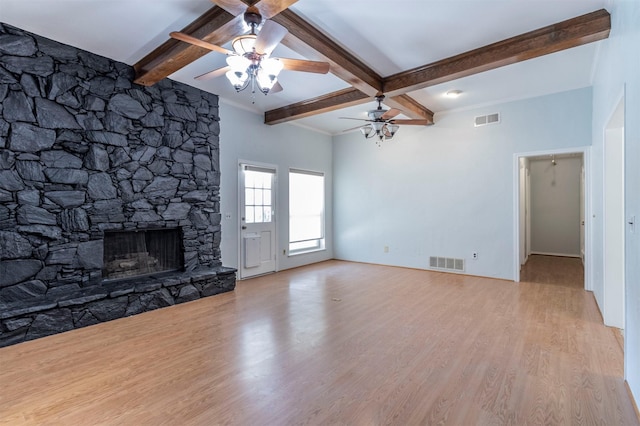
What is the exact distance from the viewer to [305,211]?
7160 mm

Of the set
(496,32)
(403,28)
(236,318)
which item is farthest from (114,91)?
(496,32)

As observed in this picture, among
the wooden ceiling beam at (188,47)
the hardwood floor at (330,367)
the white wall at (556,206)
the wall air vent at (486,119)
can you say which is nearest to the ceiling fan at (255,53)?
the wooden ceiling beam at (188,47)

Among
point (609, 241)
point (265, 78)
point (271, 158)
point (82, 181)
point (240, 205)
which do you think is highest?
point (265, 78)

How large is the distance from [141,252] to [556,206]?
29.8ft

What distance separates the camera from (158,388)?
231 centimetres

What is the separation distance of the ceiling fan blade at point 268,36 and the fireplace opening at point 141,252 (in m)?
3.08

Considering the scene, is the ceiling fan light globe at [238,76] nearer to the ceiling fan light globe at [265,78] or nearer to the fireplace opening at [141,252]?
the ceiling fan light globe at [265,78]

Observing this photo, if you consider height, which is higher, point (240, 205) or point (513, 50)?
point (513, 50)

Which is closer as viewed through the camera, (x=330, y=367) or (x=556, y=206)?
(x=330, y=367)

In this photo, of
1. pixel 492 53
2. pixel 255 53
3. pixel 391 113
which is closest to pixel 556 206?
pixel 391 113

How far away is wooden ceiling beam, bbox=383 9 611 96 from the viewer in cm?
304

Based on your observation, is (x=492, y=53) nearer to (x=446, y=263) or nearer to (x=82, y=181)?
(x=446, y=263)

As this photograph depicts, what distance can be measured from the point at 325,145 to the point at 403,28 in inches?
172

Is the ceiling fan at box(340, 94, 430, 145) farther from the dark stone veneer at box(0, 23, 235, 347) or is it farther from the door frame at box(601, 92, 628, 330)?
the dark stone veneer at box(0, 23, 235, 347)
